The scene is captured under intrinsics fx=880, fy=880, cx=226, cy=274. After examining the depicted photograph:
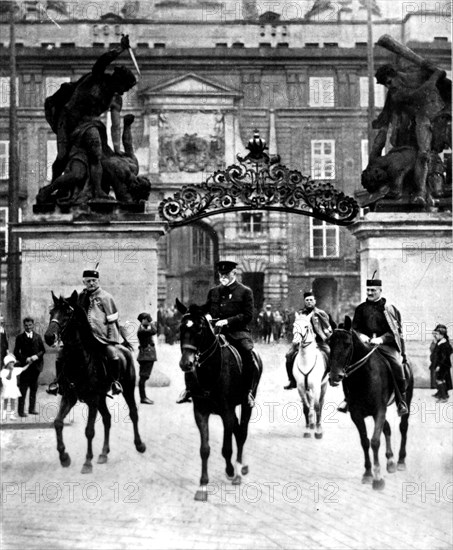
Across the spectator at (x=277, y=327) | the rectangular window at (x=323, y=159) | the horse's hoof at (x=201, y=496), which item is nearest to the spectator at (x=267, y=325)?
the spectator at (x=277, y=327)

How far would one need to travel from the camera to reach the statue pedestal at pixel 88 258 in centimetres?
1548

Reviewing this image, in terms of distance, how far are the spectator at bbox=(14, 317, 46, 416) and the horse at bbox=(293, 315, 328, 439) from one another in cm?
424

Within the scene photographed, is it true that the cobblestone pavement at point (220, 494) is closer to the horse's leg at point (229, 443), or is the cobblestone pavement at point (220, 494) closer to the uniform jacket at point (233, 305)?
the horse's leg at point (229, 443)

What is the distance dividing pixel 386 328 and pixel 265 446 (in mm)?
2511

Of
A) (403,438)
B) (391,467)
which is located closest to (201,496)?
(391,467)

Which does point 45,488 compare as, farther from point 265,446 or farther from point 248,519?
point 265,446

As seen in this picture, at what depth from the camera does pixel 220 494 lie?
9180 mm

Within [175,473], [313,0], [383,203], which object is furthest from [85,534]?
[313,0]

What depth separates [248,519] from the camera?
8.30 meters

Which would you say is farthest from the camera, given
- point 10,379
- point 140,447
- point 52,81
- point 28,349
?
point 52,81

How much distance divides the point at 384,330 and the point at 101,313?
3432mm

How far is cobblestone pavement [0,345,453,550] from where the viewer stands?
779cm

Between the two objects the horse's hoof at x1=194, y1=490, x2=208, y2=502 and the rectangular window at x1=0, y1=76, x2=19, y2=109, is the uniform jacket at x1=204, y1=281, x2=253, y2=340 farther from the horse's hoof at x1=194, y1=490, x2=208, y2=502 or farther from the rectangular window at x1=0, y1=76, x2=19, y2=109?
the rectangular window at x1=0, y1=76, x2=19, y2=109

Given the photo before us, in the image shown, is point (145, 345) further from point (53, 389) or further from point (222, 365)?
point (222, 365)
